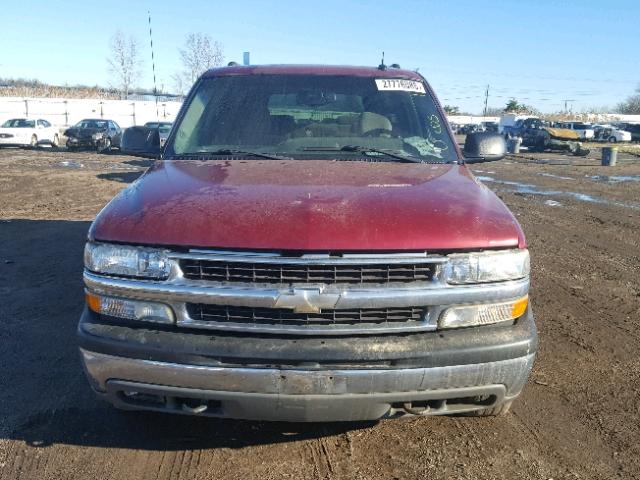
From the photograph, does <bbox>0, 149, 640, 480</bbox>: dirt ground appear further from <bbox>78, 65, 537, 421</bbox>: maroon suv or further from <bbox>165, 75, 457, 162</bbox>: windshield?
<bbox>165, 75, 457, 162</bbox>: windshield

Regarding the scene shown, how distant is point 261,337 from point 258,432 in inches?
34.9

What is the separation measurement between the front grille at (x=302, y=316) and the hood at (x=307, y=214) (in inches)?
11.4

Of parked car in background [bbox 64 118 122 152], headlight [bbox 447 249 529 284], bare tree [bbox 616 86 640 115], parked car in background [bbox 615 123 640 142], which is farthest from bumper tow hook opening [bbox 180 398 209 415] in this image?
bare tree [bbox 616 86 640 115]

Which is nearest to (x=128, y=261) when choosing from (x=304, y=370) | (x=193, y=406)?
(x=193, y=406)

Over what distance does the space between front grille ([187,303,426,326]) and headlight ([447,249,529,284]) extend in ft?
0.74

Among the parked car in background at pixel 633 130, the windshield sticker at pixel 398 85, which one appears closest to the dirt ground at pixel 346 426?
the windshield sticker at pixel 398 85

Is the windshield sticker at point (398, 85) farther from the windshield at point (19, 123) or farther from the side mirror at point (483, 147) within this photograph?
the windshield at point (19, 123)

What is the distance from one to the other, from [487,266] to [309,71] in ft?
7.86

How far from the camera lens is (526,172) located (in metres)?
20.3

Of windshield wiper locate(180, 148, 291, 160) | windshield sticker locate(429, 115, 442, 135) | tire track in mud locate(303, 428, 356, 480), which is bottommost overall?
tire track in mud locate(303, 428, 356, 480)

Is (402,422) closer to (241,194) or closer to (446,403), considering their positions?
(446,403)

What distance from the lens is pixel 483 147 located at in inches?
163

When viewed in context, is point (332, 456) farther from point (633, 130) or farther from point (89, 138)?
point (633, 130)

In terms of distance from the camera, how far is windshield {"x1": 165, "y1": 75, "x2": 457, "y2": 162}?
12.3 ft
